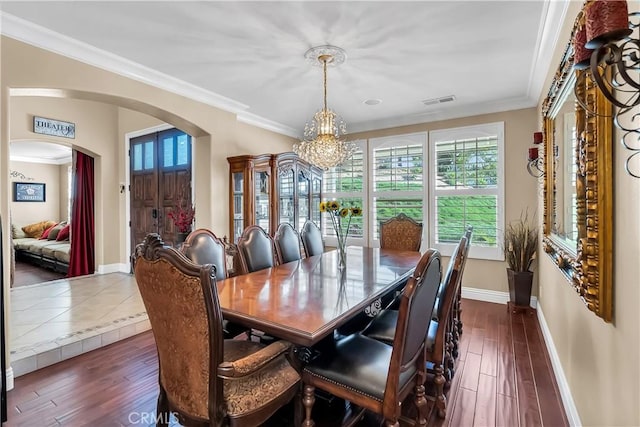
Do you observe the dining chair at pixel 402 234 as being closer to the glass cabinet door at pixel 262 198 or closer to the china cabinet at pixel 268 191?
the china cabinet at pixel 268 191

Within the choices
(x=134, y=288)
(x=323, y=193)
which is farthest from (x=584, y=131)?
(x=134, y=288)

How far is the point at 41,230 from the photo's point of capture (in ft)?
25.9

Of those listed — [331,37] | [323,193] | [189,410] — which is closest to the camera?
[189,410]

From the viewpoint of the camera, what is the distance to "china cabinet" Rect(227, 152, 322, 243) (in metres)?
4.12

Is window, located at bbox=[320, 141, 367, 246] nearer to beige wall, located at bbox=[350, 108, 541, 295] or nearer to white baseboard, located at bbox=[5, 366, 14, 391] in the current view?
beige wall, located at bbox=[350, 108, 541, 295]

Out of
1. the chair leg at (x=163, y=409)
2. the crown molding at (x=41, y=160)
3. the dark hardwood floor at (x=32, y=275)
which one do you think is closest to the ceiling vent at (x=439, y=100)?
the chair leg at (x=163, y=409)

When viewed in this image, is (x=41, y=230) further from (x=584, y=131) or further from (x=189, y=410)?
(x=584, y=131)

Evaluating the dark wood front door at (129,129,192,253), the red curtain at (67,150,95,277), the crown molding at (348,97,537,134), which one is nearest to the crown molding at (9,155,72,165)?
the red curtain at (67,150,95,277)

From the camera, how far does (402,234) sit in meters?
4.03

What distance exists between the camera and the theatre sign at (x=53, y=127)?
4646 millimetres

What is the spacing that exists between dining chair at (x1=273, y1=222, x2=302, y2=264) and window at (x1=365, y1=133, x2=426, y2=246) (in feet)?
7.06

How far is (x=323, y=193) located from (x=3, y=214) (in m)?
4.12

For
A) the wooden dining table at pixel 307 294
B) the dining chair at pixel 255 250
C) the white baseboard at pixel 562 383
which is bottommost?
the white baseboard at pixel 562 383

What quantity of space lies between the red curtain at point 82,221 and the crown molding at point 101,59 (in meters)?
3.40
